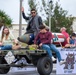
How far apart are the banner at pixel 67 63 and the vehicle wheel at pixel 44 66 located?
46 cm

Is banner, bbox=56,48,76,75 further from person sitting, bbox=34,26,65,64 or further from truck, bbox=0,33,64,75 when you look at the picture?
truck, bbox=0,33,64,75

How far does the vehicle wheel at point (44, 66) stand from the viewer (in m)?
12.2

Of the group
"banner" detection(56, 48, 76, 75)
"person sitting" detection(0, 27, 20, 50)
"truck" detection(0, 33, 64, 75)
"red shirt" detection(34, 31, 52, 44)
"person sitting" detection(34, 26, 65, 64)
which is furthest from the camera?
"banner" detection(56, 48, 76, 75)

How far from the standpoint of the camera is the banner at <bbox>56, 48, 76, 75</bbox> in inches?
507

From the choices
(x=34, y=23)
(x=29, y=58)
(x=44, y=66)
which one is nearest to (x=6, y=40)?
(x=34, y=23)

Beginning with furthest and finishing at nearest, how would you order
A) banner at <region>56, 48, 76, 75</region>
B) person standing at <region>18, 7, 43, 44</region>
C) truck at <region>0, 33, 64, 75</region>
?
person standing at <region>18, 7, 43, 44</region>, banner at <region>56, 48, 76, 75</region>, truck at <region>0, 33, 64, 75</region>

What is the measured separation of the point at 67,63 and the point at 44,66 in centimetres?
97

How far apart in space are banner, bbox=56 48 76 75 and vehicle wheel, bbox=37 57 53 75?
0.46m

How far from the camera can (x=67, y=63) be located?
511 inches

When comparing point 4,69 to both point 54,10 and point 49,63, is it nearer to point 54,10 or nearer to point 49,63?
point 49,63

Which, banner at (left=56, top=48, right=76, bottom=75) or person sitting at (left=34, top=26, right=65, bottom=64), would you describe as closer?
person sitting at (left=34, top=26, right=65, bottom=64)

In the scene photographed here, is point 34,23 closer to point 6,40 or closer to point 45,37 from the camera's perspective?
point 45,37

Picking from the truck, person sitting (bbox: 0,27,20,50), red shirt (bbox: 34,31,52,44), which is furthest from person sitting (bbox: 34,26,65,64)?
person sitting (bbox: 0,27,20,50)

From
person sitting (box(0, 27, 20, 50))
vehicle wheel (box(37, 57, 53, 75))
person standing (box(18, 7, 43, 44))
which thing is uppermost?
person standing (box(18, 7, 43, 44))
